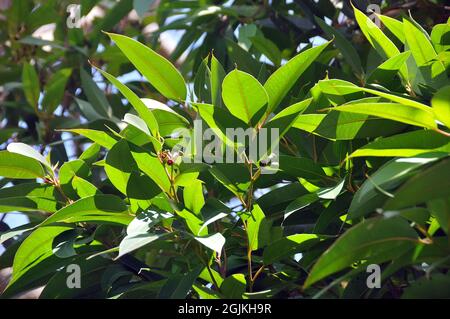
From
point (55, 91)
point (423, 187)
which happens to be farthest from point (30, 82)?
point (423, 187)

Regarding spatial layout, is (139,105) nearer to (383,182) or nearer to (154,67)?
(154,67)

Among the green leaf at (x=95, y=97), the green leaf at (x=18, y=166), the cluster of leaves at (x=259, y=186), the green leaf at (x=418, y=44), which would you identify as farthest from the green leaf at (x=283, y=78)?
the green leaf at (x=95, y=97)

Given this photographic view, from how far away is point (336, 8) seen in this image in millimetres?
1722

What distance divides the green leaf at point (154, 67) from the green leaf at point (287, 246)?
245 mm

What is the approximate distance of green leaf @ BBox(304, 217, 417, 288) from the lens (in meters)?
0.81

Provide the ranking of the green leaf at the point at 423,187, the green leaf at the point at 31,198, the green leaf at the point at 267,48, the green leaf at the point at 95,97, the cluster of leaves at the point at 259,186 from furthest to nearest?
1. the green leaf at the point at 95,97
2. the green leaf at the point at 267,48
3. the green leaf at the point at 31,198
4. the cluster of leaves at the point at 259,186
5. the green leaf at the point at 423,187

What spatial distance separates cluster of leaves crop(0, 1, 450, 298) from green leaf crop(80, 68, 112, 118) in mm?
574

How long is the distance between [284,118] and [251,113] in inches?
1.7

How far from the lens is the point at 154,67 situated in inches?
40.7

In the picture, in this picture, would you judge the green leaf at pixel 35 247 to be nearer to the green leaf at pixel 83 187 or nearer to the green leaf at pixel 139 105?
the green leaf at pixel 83 187

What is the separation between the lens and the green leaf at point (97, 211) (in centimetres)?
98

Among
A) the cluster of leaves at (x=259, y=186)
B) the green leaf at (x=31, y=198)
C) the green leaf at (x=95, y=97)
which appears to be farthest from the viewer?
the green leaf at (x=95, y=97)

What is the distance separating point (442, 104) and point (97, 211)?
455 mm

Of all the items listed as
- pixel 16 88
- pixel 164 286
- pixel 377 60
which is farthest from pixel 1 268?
pixel 16 88
